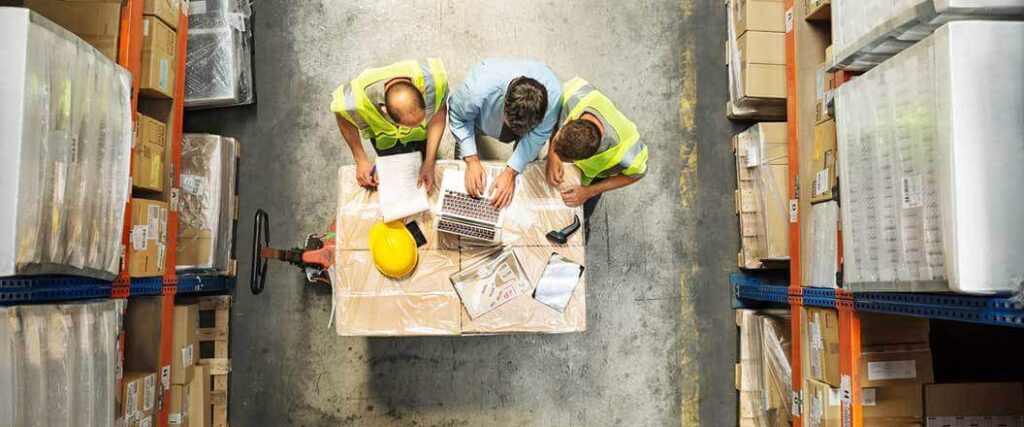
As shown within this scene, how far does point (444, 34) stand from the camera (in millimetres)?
4312

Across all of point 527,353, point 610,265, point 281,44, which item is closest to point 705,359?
point 610,265

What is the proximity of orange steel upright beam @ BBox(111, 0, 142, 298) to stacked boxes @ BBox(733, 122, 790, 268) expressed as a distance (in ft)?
12.6

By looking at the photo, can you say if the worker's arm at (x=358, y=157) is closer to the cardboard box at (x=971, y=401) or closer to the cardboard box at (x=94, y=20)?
the cardboard box at (x=94, y=20)

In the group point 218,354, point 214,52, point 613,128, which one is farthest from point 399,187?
point 218,354

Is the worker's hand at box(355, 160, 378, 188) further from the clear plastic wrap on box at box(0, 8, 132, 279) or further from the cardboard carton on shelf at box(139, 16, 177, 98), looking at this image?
the cardboard carton on shelf at box(139, 16, 177, 98)

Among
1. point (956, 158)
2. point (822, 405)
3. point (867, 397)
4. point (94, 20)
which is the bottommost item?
point (822, 405)

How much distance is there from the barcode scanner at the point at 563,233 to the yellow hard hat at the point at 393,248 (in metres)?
0.75

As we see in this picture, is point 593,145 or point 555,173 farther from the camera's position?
point 555,173

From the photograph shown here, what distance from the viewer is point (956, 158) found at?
6.37 feet

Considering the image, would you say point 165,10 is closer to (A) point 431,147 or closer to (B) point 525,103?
(A) point 431,147

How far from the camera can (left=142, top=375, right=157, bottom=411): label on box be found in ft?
10.6

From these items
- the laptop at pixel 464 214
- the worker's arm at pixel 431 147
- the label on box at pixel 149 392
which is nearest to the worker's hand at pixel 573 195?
the laptop at pixel 464 214

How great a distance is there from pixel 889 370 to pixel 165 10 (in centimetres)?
459

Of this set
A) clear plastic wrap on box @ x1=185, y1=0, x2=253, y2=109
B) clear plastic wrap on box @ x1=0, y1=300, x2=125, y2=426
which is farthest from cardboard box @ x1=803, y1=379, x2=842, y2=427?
clear plastic wrap on box @ x1=185, y1=0, x2=253, y2=109
